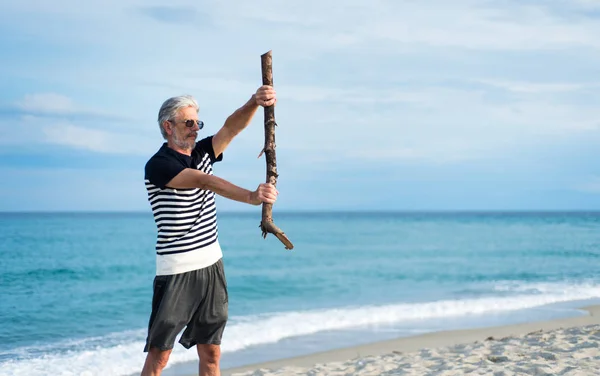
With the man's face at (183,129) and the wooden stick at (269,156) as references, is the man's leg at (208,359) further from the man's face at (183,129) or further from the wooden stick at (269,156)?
the man's face at (183,129)

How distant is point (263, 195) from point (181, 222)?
66 cm

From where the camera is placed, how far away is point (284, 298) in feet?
50.5

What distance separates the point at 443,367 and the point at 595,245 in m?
30.3

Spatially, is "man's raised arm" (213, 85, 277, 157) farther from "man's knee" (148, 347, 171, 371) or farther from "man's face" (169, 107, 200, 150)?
"man's knee" (148, 347, 171, 371)

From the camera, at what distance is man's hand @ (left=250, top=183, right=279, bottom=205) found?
3.28 meters

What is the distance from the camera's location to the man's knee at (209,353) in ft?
12.9

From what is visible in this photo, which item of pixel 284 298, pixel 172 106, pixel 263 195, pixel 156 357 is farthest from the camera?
pixel 284 298

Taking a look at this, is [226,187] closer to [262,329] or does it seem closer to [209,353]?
[209,353]

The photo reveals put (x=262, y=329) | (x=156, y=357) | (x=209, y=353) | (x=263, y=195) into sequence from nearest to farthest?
(x=263, y=195)
(x=156, y=357)
(x=209, y=353)
(x=262, y=329)

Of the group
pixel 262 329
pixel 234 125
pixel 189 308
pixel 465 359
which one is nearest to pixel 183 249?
pixel 189 308

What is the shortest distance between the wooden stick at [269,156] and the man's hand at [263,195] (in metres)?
0.26

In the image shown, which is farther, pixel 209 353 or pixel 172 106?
pixel 209 353

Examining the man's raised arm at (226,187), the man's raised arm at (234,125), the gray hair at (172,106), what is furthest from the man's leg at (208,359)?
the gray hair at (172,106)

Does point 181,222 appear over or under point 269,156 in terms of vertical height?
under
